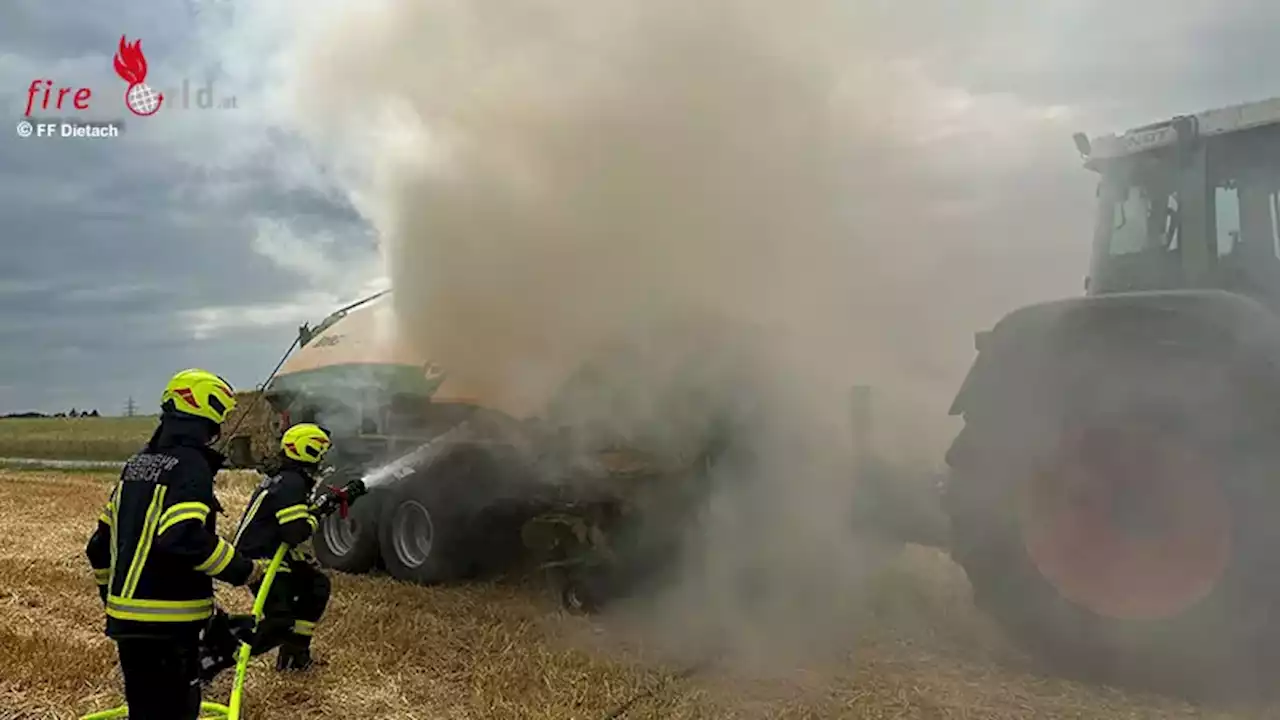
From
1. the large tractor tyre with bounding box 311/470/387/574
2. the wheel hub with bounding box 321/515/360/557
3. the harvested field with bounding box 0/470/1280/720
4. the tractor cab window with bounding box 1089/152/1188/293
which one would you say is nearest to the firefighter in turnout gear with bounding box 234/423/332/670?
the harvested field with bounding box 0/470/1280/720

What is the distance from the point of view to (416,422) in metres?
8.38

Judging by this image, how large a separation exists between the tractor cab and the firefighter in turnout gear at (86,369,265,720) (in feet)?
15.5

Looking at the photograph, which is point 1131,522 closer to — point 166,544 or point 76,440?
point 166,544

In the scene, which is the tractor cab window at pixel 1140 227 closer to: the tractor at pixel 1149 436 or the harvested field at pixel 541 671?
the tractor at pixel 1149 436

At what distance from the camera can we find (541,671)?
538cm

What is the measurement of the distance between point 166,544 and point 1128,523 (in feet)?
14.2

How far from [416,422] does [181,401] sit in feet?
15.0

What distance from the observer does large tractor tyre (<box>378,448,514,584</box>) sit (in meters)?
7.72

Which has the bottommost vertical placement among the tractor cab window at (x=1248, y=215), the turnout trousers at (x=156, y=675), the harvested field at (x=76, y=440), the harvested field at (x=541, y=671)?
the harvested field at (x=541, y=671)

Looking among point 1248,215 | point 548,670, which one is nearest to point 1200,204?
point 1248,215

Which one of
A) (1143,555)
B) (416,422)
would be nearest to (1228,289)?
(1143,555)

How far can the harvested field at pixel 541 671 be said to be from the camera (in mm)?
4711

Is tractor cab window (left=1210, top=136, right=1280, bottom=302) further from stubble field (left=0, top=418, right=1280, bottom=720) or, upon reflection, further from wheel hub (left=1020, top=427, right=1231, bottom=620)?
stubble field (left=0, top=418, right=1280, bottom=720)

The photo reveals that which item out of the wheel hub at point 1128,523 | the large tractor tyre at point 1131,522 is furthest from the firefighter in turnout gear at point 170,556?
the wheel hub at point 1128,523
